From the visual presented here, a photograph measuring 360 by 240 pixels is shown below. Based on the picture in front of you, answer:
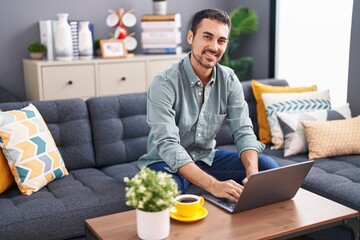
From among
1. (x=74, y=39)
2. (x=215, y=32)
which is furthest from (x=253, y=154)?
(x=74, y=39)

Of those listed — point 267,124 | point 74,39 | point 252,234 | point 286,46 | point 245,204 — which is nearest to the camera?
Result: point 252,234

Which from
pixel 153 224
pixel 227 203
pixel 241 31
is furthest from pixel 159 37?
pixel 153 224

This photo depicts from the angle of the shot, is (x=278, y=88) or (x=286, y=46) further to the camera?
(x=286, y=46)

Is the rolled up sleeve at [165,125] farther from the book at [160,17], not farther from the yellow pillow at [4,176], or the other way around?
the book at [160,17]

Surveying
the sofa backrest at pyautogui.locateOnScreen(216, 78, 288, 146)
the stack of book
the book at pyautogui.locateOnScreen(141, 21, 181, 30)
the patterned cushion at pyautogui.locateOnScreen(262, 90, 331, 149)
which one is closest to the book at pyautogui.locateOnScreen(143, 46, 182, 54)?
the stack of book

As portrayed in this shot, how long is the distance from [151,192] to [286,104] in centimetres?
175

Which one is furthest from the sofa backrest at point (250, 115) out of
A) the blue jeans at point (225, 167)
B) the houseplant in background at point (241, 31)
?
the houseplant in background at point (241, 31)

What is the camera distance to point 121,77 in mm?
4047

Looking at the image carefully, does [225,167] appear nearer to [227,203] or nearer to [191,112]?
[191,112]

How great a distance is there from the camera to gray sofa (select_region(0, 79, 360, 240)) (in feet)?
7.23

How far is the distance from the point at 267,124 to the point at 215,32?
1.05 meters

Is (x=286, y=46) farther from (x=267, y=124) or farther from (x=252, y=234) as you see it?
(x=252, y=234)

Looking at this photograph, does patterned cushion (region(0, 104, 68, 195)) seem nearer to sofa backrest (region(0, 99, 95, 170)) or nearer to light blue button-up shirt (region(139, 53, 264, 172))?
sofa backrest (region(0, 99, 95, 170))

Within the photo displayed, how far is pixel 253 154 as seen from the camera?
2.43 meters
